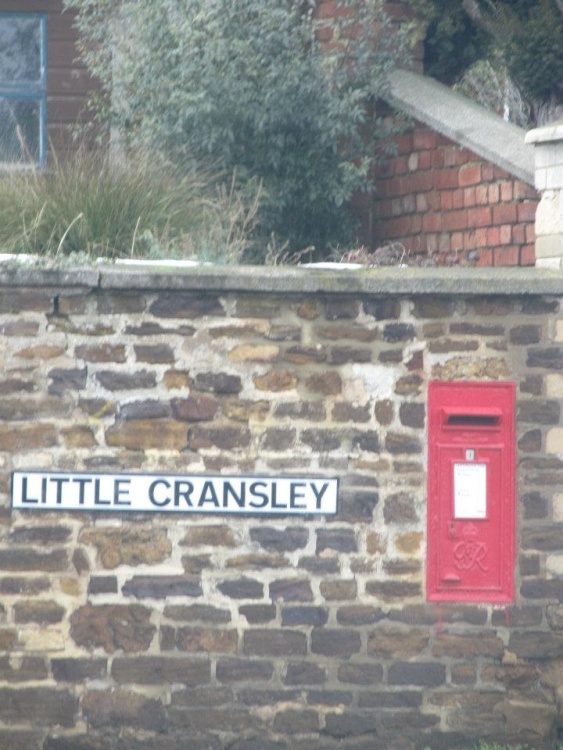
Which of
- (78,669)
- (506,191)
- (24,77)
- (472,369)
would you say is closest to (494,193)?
(506,191)

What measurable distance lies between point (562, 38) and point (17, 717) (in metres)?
6.59

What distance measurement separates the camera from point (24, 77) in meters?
13.0

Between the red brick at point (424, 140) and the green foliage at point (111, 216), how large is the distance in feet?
6.95

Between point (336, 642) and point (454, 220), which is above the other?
point (454, 220)

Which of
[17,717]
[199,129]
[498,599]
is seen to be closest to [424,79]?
[199,129]

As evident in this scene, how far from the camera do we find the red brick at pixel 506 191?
959 cm

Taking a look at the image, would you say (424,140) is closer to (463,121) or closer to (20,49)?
(463,121)

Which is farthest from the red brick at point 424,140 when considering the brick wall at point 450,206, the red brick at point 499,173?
the red brick at point 499,173

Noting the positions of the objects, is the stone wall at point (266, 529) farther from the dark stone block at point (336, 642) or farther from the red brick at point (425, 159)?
the red brick at point (425, 159)

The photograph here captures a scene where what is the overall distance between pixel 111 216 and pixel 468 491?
2.60 metres

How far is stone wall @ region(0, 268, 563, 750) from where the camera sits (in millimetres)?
6805

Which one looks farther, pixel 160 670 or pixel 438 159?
pixel 438 159

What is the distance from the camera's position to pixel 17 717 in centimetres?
678

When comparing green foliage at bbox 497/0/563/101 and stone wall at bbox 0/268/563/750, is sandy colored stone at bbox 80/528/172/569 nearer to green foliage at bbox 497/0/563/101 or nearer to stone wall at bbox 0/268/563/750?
stone wall at bbox 0/268/563/750
